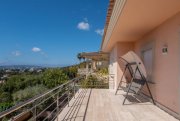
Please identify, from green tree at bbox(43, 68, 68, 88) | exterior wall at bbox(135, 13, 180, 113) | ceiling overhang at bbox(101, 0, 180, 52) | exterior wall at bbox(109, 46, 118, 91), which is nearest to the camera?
ceiling overhang at bbox(101, 0, 180, 52)

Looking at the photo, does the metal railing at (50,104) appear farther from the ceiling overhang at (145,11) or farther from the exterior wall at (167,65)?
the exterior wall at (167,65)

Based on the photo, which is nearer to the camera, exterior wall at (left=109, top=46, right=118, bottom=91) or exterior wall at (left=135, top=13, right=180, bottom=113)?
exterior wall at (left=135, top=13, right=180, bottom=113)

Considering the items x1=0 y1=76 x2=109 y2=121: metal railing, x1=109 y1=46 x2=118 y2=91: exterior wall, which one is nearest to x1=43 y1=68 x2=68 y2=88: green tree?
x1=0 y1=76 x2=109 y2=121: metal railing

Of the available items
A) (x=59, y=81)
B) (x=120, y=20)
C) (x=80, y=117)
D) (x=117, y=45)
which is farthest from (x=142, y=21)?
(x=59, y=81)

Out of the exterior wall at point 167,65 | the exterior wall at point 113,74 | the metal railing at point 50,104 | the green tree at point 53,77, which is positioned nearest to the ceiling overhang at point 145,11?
the exterior wall at point 167,65

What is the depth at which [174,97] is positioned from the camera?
492 cm

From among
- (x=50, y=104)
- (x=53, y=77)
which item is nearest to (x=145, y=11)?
(x=50, y=104)

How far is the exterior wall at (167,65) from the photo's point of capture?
15.8 ft

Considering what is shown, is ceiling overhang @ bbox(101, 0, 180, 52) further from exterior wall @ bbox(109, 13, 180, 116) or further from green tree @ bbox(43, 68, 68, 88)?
green tree @ bbox(43, 68, 68, 88)

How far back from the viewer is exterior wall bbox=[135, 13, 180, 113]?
4812mm

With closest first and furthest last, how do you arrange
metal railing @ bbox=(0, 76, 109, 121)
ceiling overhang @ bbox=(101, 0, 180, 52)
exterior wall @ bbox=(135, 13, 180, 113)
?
metal railing @ bbox=(0, 76, 109, 121), ceiling overhang @ bbox=(101, 0, 180, 52), exterior wall @ bbox=(135, 13, 180, 113)

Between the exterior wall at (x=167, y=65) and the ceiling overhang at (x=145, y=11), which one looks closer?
the ceiling overhang at (x=145, y=11)

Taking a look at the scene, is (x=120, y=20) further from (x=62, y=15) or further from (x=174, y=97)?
(x=62, y=15)

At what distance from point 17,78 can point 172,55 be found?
28.9 m
